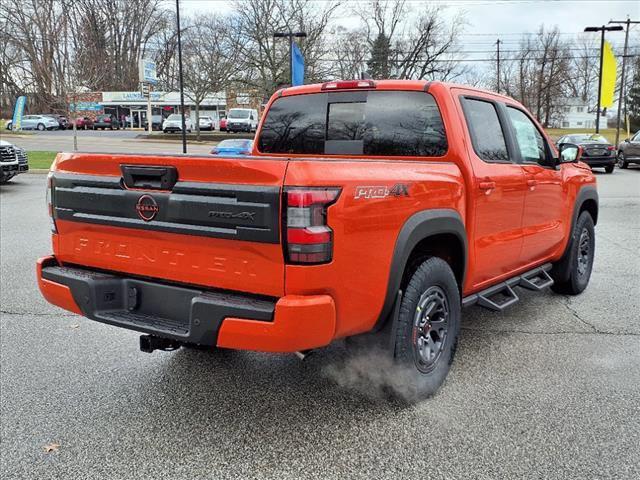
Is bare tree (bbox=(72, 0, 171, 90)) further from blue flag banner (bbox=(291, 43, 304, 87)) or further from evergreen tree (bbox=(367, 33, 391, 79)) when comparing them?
blue flag banner (bbox=(291, 43, 304, 87))

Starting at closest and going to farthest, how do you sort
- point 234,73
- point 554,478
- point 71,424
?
1. point 554,478
2. point 71,424
3. point 234,73

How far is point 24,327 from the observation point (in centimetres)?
484

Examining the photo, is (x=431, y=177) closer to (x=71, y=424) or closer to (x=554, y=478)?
(x=554, y=478)

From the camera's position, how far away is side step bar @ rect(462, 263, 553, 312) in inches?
161

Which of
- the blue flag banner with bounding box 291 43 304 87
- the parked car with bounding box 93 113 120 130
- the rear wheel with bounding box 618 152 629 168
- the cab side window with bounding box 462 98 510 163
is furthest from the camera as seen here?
the parked car with bounding box 93 113 120 130

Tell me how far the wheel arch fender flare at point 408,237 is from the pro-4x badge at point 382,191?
0.16 metres

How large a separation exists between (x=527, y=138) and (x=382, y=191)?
2371 mm

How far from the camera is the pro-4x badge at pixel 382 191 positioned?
2787 millimetres

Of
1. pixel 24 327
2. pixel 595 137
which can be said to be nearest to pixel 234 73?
pixel 595 137

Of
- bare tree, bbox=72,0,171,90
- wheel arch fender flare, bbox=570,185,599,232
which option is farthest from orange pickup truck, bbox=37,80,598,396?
bare tree, bbox=72,0,171,90

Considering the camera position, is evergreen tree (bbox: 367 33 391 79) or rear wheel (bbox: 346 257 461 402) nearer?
rear wheel (bbox: 346 257 461 402)

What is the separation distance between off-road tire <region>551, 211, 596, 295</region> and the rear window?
8.04ft

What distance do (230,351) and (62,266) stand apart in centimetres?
135

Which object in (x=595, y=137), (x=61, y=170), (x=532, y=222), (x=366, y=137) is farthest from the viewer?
(x=595, y=137)
